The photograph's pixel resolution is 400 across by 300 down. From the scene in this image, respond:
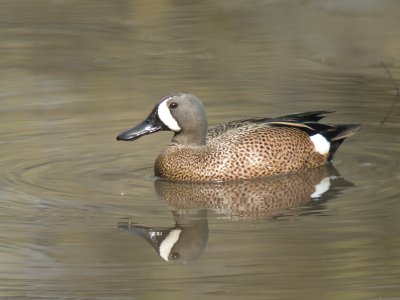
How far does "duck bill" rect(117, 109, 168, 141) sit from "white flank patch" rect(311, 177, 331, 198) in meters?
1.18

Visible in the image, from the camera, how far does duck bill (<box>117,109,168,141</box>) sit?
952 cm

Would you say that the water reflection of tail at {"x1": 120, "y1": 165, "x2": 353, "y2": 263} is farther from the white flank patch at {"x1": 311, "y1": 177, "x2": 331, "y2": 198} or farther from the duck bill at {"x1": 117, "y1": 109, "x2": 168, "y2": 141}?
the duck bill at {"x1": 117, "y1": 109, "x2": 168, "y2": 141}

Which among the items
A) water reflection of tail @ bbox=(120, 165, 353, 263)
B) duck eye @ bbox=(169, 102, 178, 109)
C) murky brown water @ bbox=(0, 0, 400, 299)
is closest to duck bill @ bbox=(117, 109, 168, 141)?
duck eye @ bbox=(169, 102, 178, 109)

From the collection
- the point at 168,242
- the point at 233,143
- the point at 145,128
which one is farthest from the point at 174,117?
the point at 168,242

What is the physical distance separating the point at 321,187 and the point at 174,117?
3.87 ft

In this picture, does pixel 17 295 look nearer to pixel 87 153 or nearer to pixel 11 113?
pixel 87 153

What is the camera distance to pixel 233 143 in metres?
9.65

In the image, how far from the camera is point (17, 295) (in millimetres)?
6586

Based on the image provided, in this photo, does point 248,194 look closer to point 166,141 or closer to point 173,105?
point 173,105

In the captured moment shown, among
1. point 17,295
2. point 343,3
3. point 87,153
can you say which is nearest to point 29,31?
point 343,3

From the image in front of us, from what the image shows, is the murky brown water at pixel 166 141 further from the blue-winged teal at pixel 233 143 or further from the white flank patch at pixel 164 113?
the white flank patch at pixel 164 113

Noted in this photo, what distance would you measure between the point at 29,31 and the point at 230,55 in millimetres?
2472

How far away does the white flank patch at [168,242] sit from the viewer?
7.41m

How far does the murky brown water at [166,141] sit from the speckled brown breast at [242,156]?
0.49ft
